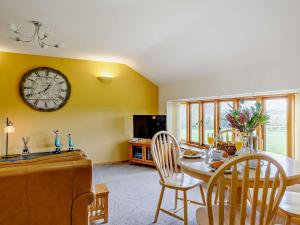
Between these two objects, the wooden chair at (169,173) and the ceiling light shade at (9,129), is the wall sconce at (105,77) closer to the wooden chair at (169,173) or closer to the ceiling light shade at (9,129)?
the ceiling light shade at (9,129)

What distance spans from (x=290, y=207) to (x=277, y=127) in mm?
1578

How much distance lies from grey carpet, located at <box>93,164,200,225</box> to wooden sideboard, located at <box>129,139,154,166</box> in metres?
0.15

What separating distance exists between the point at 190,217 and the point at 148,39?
2587 mm

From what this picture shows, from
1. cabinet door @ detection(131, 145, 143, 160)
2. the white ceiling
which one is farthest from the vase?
cabinet door @ detection(131, 145, 143, 160)

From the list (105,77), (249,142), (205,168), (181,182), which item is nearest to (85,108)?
(105,77)

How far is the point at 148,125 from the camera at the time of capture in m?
4.55

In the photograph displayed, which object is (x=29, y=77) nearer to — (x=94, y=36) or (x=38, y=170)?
(x=94, y=36)

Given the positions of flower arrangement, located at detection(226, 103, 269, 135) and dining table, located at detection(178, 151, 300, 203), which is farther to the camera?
flower arrangement, located at detection(226, 103, 269, 135)

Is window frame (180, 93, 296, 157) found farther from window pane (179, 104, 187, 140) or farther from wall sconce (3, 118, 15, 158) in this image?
wall sconce (3, 118, 15, 158)

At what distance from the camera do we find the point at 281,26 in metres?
2.08

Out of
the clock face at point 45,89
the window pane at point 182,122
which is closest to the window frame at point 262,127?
the window pane at point 182,122

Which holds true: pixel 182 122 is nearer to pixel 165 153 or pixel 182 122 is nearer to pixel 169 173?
pixel 165 153

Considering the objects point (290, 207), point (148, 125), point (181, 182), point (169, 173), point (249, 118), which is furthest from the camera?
point (148, 125)

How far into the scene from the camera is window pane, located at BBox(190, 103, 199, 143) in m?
4.56
